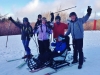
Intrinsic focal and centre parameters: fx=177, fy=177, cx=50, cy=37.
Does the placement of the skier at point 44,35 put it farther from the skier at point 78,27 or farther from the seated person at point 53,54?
the skier at point 78,27

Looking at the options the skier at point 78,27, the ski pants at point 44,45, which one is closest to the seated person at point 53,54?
the skier at point 78,27

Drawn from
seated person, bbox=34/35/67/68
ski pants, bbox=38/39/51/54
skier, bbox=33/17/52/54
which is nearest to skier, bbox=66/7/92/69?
seated person, bbox=34/35/67/68

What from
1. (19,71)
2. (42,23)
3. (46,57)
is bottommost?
(19,71)

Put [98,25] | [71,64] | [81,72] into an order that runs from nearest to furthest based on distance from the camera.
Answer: [81,72], [71,64], [98,25]

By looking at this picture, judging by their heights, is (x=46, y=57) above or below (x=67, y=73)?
above

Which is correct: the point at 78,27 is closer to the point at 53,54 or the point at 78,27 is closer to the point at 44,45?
the point at 53,54

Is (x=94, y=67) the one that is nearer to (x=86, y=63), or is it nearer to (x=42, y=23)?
(x=86, y=63)

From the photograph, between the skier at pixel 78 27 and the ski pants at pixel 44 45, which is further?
the ski pants at pixel 44 45

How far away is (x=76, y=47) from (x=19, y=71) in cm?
209

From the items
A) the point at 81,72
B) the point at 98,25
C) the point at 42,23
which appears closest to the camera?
the point at 81,72

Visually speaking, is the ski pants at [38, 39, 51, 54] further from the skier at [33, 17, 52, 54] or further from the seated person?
the seated person

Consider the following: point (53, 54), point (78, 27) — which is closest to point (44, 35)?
point (53, 54)

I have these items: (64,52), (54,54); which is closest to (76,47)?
(64,52)

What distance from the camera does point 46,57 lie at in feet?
18.4
